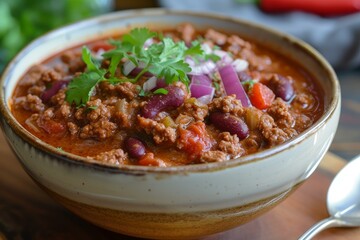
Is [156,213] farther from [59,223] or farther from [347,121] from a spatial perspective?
[347,121]

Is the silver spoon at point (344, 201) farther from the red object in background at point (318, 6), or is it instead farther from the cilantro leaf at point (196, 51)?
the red object in background at point (318, 6)

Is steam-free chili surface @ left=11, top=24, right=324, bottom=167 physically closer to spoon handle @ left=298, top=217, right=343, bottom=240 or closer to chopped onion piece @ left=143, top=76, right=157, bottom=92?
chopped onion piece @ left=143, top=76, right=157, bottom=92

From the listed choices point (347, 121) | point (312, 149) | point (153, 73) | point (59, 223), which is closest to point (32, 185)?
point (59, 223)

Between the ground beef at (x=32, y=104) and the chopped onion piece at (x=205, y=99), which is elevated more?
the chopped onion piece at (x=205, y=99)

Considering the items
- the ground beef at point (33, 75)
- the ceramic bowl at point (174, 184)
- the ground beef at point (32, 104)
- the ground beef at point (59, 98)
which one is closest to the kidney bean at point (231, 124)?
the ceramic bowl at point (174, 184)

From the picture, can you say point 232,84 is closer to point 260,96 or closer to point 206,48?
point 260,96
